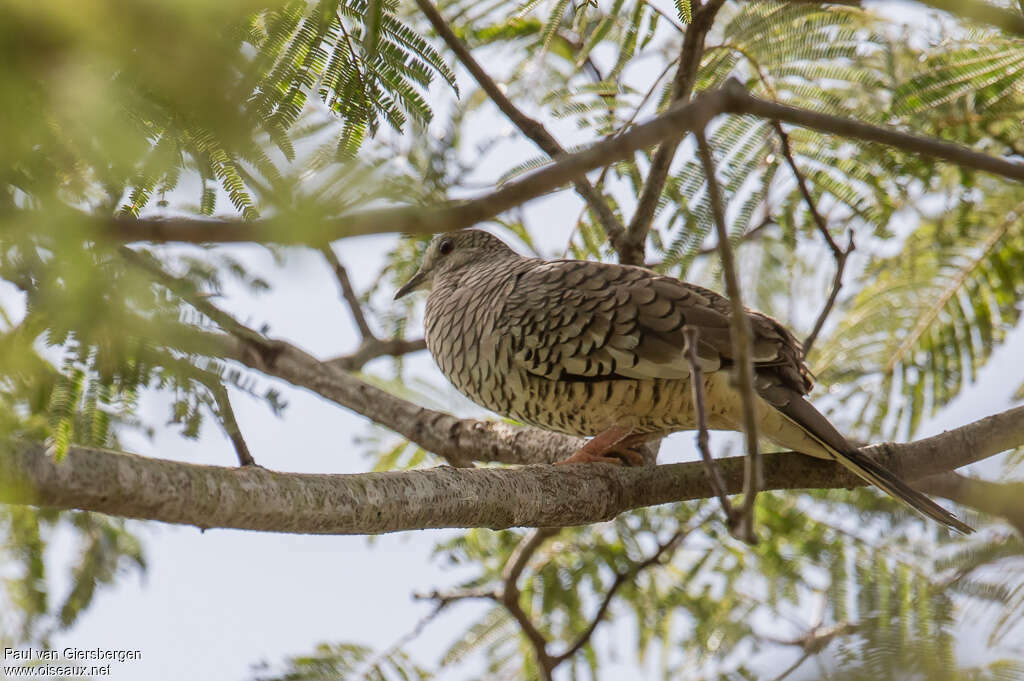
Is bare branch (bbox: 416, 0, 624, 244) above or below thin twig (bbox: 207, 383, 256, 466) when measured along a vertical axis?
above

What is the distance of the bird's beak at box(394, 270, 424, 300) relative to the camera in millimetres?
5121

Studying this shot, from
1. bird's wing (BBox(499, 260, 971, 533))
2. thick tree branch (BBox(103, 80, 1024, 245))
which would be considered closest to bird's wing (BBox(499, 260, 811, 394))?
bird's wing (BBox(499, 260, 971, 533))

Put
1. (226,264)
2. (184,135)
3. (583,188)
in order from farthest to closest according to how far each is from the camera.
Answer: (583,188)
(226,264)
(184,135)

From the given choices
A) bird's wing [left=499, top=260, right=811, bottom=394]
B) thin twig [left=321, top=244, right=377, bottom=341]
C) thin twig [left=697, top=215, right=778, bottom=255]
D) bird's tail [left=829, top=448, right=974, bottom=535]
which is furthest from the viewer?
thin twig [left=321, top=244, right=377, bottom=341]

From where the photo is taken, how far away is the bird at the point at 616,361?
342cm

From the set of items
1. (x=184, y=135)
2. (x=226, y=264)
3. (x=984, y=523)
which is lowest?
(x=984, y=523)

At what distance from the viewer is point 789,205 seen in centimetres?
431

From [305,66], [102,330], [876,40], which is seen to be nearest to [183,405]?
[102,330]

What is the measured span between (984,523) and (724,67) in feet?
7.71

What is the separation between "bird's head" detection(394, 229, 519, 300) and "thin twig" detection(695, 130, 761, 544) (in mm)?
3226

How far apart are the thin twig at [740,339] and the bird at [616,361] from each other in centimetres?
130

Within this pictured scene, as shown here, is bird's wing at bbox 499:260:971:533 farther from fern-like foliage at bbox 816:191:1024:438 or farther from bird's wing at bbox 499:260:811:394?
fern-like foliage at bbox 816:191:1024:438

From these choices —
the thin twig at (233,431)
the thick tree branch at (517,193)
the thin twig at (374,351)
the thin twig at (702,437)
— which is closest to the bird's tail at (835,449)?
the thin twig at (702,437)

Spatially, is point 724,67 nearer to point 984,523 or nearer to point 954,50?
point 954,50
